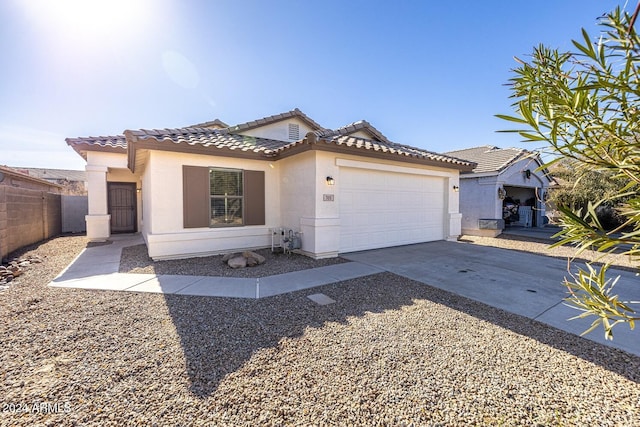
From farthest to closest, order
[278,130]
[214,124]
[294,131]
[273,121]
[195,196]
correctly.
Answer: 1. [214,124]
2. [294,131]
3. [278,130]
4. [273,121]
5. [195,196]

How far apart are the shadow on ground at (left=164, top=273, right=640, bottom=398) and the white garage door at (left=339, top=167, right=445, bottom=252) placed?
3.38 metres

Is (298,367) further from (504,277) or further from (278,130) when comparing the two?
(278,130)

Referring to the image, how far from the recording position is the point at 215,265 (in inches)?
289

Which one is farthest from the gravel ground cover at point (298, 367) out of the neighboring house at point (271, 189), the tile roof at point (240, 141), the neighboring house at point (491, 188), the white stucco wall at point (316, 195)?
the neighboring house at point (491, 188)

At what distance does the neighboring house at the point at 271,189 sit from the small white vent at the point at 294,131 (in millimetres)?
620

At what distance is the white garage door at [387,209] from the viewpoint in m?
8.99

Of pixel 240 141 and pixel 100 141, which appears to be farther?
pixel 100 141

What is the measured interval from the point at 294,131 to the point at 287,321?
9.85 meters

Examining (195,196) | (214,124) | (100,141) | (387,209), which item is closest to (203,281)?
(195,196)

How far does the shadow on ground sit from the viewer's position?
10.1 ft

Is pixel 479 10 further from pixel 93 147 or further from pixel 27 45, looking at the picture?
pixel 93 147

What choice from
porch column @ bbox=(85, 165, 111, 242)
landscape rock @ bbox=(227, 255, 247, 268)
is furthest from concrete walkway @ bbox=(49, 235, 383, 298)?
porch column @ bbox=(85, 165, 111, 242)

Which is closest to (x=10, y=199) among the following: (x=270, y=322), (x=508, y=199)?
(x=270, y=322)

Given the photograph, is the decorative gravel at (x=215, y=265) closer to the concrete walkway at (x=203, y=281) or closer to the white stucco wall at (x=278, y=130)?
the concrete walkway at (x=203, y=281)
